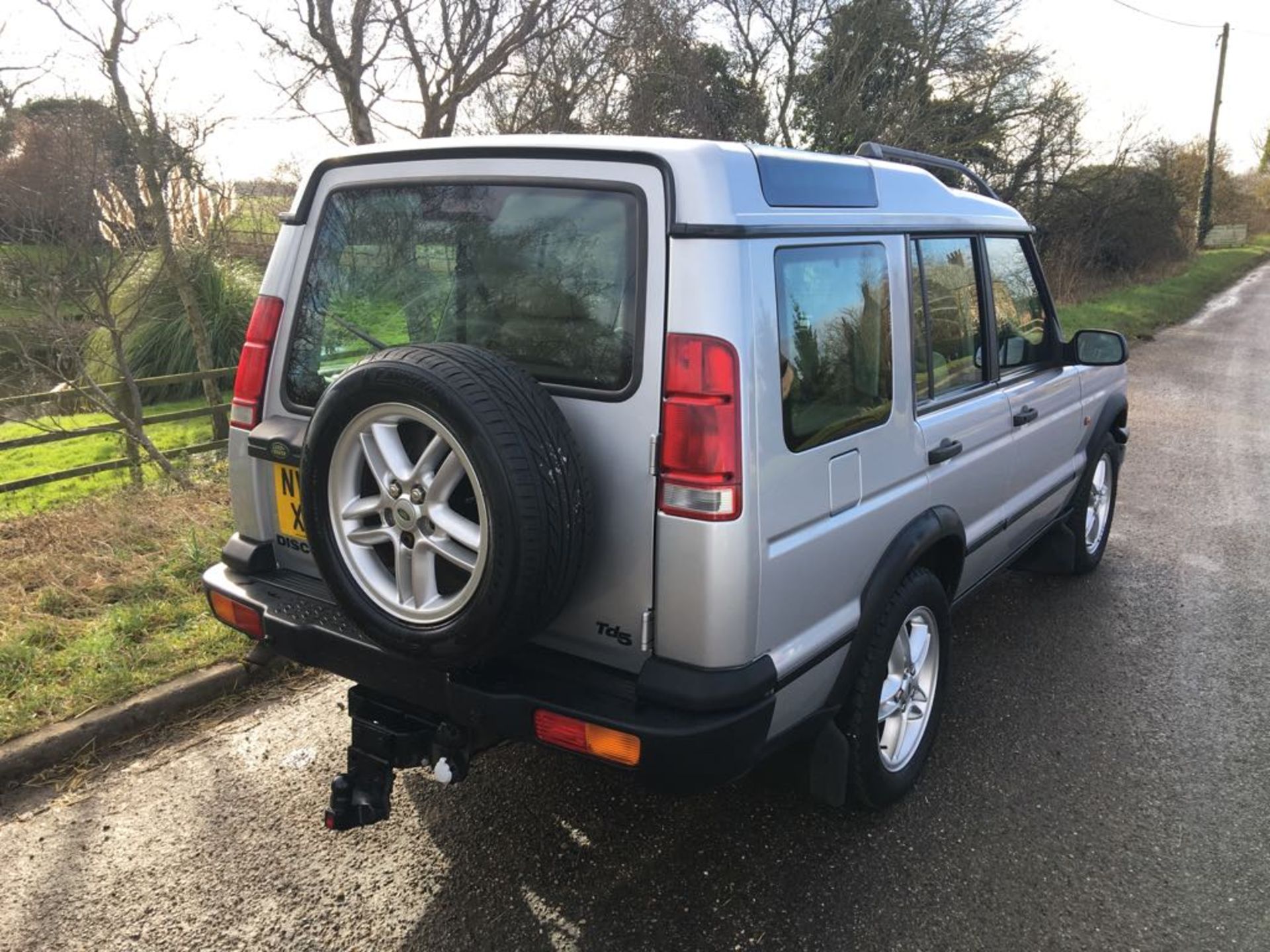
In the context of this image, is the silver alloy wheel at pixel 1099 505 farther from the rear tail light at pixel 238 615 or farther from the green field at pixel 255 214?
the green field at pixel 255 214

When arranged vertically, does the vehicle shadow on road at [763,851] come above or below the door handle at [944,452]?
below

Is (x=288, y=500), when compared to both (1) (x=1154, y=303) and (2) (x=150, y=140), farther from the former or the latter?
(1) (x=1154, y=303)

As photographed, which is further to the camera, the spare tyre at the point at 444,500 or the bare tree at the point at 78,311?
the bare tree at the point at 78,311

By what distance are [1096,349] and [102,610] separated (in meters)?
4.56

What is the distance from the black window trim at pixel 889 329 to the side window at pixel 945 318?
15 cm

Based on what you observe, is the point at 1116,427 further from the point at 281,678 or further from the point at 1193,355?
the point at 1193,355

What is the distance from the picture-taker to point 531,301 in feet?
7.70

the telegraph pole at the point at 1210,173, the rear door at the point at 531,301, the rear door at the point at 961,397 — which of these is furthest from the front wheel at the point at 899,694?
the telegraph pole at the point at 1210,173

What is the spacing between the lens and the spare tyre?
6.49 feet

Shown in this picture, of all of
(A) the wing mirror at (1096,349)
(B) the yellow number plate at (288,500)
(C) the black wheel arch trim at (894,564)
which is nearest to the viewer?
(C) the black wheel arch trim at (894,564)

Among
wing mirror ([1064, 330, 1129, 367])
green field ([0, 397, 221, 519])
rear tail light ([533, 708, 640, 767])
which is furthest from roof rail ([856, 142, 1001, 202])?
green field ([0, 397, 221, 519])

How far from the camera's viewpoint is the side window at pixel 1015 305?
3.63 metres

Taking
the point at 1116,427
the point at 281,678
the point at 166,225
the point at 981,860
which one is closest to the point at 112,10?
the point at 166,225

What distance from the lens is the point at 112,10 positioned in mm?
6984
